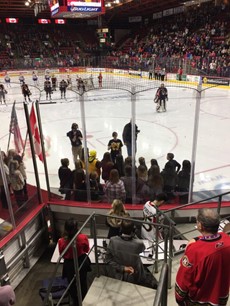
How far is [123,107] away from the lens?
589 inches

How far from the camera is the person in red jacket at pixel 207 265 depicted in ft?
6.36

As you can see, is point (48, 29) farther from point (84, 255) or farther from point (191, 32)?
point (84, 255)

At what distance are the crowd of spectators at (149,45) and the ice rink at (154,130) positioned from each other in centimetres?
569

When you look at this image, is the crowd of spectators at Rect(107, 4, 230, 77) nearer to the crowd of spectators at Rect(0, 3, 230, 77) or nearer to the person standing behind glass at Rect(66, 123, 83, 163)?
the crowd of spectators at Rect(0, 3, 230, 77)

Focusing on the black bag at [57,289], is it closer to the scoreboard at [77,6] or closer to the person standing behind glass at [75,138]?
the person standing behind glass at [75,138]

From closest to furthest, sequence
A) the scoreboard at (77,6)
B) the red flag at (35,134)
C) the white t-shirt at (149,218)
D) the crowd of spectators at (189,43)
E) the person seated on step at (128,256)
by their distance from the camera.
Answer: the person seated on step at (128,256), the white t-shirt at (149,218), the red flag at (35,134), the scoreboard at (77,6), the crowd of spectators at (189,43)

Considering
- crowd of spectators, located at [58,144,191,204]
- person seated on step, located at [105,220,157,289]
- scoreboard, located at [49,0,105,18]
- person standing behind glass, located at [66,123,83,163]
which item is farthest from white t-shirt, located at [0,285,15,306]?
scoreboard, located at [49,0,105,18]

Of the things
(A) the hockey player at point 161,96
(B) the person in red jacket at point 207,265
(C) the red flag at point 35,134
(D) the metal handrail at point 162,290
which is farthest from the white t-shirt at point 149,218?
(A) the hockey player at point 161,96

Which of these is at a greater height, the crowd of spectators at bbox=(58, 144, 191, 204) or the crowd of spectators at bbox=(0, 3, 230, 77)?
the crowd of spectators at bbox=(0, 3, 230, 77)

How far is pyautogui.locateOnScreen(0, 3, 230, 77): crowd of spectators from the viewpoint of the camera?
22.2 meters

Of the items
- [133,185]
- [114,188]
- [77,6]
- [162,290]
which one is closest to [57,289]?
[114,188]

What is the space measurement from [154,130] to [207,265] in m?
8.91

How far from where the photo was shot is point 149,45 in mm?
32000

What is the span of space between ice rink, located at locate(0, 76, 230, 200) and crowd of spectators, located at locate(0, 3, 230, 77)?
569cm
